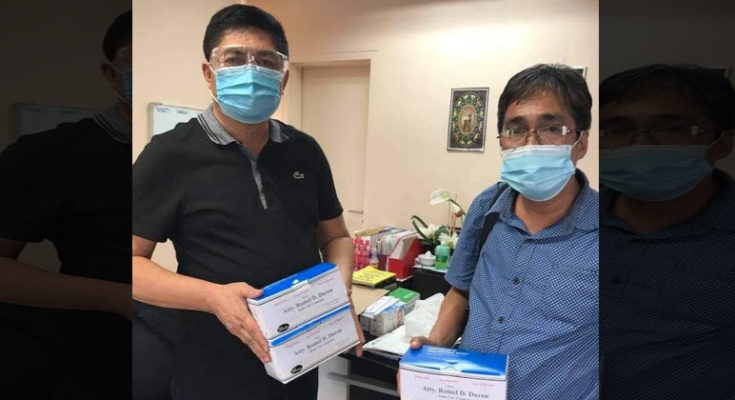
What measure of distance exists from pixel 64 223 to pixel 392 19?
3.03 ft

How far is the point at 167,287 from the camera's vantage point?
1.07m

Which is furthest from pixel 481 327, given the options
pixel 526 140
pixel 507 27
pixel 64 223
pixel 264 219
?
pixel 64 223

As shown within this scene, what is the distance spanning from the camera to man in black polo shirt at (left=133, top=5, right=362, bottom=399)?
104 cm

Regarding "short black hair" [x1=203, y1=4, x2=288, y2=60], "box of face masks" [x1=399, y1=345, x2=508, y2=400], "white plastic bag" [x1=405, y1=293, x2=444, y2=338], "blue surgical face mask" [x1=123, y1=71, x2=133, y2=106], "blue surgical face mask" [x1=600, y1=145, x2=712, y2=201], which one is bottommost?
"box of face masks" [x1=399, y1=345, x2=508, y2=400]

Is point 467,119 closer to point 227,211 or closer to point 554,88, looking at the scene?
point 554,88

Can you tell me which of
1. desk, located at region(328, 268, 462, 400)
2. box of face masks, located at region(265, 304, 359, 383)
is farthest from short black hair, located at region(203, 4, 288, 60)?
desk, located at region(328, 268, 462, 400)

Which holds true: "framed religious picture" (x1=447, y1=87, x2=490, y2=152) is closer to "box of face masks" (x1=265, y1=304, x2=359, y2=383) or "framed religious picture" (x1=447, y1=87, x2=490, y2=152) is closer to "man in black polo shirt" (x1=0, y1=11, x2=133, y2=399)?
"box of face masks" (x1=265, y1=304, x2=359, y2=383)

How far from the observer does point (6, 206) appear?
2.04 feet

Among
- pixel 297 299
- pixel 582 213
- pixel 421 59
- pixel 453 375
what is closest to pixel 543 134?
pixel 582 213

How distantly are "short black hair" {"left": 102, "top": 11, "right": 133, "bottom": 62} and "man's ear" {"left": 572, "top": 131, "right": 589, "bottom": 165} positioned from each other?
2.79 ft

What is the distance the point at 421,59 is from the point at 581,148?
0.52m

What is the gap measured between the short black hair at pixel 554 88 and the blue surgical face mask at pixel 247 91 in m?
0.55

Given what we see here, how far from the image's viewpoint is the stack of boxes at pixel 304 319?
39.4 inches

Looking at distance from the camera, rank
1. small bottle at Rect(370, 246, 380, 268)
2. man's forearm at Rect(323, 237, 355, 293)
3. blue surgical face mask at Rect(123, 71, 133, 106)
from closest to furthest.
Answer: blue surgical face mask at Rect(123, 71, 133, 106) → man's forearm at Rect(323, 237, 355, 293) → small bottle at Rect(370, 246, 380, 268)
